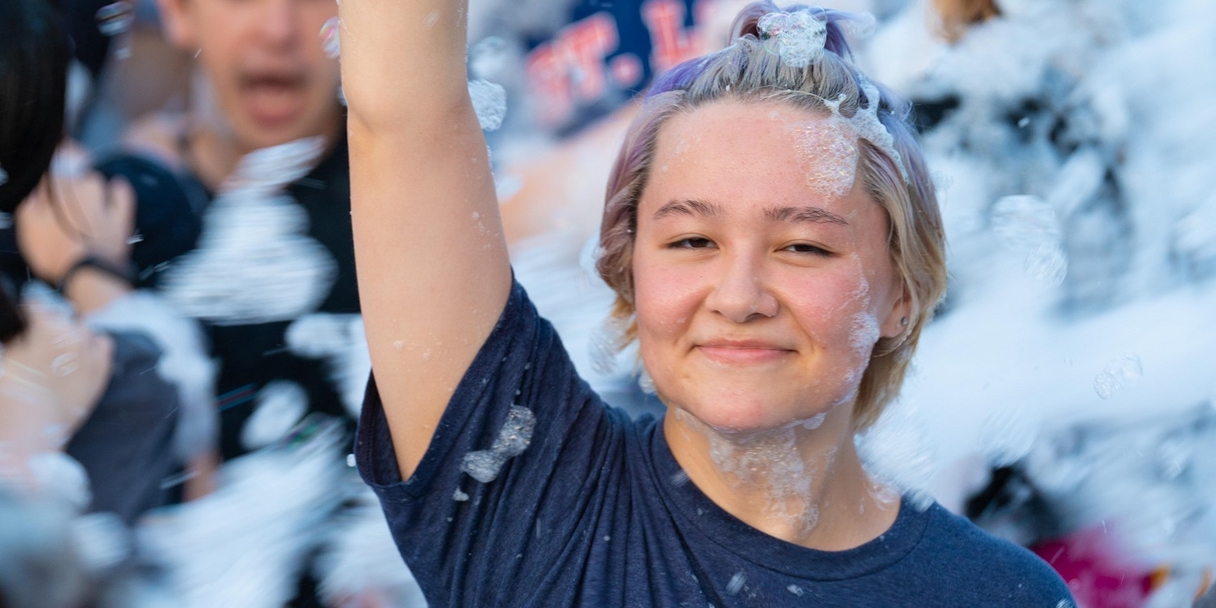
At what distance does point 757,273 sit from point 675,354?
138mm

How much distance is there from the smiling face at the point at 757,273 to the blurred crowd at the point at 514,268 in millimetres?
343

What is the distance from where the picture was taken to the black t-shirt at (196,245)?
5.41 feet

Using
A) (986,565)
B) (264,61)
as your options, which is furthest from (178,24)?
(986,565)

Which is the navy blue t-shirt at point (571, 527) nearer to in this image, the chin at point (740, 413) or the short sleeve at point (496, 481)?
the short sleeve at point (496, 481)

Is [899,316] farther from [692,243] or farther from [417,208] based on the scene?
[417,208]

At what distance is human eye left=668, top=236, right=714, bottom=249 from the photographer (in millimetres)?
1188

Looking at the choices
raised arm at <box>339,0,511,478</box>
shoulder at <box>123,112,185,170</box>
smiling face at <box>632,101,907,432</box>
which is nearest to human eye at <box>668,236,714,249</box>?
smiling face at <box>632,101,907,432</box>

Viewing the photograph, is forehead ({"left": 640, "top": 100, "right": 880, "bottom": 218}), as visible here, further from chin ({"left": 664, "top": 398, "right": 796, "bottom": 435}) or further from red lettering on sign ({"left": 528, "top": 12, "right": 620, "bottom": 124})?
red lettering on sign ({"left": 528, "top": 12, "right": 620, "bottom": 124})

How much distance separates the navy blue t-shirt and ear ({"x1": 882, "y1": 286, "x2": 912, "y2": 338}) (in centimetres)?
28

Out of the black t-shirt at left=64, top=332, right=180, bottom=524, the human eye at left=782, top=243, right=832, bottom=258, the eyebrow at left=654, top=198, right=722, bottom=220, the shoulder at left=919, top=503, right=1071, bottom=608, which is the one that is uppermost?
the eyebrow at left=654, top=198, right=722, bottom=220

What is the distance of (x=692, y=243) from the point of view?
3.92 ft

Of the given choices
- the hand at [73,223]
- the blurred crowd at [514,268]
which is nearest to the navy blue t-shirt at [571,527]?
the blurred crowd at [514,268]

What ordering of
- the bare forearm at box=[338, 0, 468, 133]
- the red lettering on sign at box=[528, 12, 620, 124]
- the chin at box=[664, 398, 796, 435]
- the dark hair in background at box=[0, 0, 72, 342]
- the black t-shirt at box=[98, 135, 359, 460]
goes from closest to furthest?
the bare forearm at box=[338, 0, 468, 133]
the chin at box=[664, 398, 796, 435]
the dark hair in background at box=[0, 0, 72, 342]
the black t-shirt at box=[98, 135, 359, 460]
the red lettering on sign at box=[528, 12, 620, 124]

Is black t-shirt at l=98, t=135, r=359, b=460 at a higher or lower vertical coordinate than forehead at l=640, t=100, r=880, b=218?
lower
